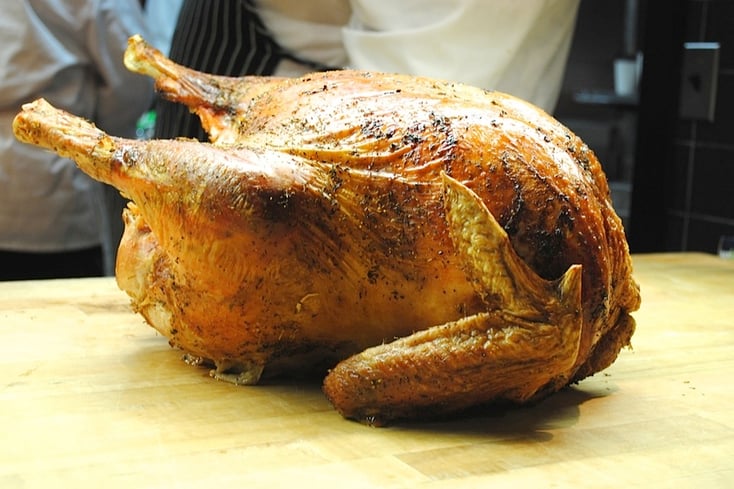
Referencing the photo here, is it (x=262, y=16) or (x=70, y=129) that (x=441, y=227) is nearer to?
(x=70, y=129)

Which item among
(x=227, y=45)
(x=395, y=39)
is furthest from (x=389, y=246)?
(x=227, y=45)

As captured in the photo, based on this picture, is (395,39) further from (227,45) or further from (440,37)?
(227,45)

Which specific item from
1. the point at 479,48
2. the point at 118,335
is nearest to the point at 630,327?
the point at 118,335

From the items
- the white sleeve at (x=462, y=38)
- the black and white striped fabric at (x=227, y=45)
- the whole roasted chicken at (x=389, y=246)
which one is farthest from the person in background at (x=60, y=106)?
the whole roasted chicken at (x=389, y=246)

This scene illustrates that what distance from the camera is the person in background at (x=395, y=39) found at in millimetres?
2816

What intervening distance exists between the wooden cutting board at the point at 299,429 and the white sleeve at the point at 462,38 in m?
1.09

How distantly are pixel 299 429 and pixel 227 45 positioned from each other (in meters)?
1.68

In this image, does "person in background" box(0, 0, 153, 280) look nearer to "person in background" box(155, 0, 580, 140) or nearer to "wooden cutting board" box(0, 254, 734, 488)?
"person in background" box(155, 0, 580, 140)

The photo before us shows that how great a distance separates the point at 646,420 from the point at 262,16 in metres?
1.80

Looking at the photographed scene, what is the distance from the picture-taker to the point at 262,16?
293cm

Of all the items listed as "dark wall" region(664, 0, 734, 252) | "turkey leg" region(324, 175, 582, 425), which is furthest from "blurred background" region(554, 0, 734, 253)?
"turkey leg" region(324, 175, 582, 425)

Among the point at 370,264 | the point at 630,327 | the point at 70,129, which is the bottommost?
the point at 630,327

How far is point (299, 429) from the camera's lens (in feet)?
4.97

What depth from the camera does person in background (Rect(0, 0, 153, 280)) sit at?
3.15 m
